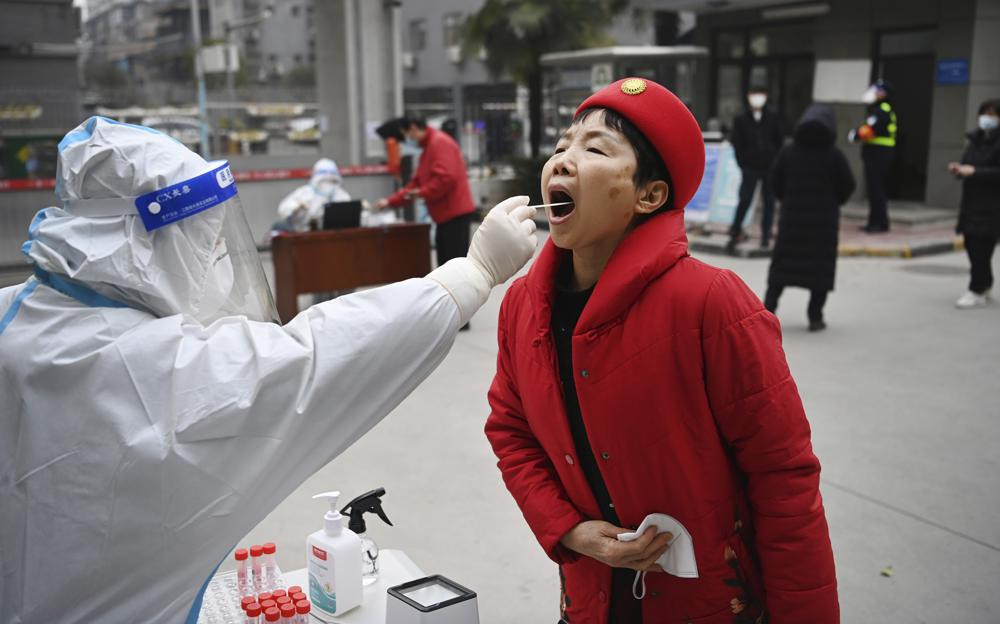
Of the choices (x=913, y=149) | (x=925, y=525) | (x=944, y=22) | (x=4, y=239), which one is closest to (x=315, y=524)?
(x=925, y=525)

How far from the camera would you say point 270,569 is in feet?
8.02

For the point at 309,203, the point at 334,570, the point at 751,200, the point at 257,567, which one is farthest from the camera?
the point at 751,200

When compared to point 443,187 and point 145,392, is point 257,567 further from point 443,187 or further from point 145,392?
point 443,187

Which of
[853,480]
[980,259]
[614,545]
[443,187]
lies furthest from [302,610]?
[980,259]

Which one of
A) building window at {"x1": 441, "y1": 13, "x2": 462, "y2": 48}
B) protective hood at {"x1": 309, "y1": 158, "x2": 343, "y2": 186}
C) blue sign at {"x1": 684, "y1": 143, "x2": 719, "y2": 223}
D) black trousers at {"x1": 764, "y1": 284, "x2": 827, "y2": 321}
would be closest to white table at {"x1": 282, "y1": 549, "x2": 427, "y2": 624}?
black trousers at {"x1": 764, "y1": 284, "x2": 827, "y2": 321}

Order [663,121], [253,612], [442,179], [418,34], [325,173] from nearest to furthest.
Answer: [663,121] → [253,612] → [442,179] → [325,173] → [418,34]

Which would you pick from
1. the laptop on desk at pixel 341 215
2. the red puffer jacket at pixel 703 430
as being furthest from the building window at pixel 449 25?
the red puffer jacket at pixel 703 430

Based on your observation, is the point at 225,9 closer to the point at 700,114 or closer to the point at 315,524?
the point at 700,114

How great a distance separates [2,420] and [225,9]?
41691mm

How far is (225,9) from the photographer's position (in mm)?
39500

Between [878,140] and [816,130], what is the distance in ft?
19.4

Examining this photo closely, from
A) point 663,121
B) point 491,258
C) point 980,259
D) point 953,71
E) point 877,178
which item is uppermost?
point 953,71

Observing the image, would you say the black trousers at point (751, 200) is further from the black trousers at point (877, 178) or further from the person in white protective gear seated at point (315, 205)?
the person in white protective gear seated at point (315, 205)

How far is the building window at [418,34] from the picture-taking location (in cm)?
3841
